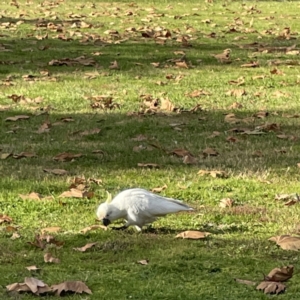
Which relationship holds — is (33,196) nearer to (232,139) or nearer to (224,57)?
(232,139)

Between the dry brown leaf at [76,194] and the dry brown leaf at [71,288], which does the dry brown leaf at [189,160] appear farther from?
the dry brown leaf at [71,288]

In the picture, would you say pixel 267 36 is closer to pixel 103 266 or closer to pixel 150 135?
pixel 150 135

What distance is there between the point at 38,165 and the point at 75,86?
159 inches

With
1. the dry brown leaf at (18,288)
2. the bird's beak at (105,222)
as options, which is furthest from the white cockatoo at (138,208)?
the dry brown leaf at (18,288)

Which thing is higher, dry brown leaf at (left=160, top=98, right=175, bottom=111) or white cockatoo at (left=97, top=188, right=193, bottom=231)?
white cockatoo at (left=97, top=188, right=193, bottom=231)

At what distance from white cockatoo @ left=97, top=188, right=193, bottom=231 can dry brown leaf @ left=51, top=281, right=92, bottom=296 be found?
1.01m

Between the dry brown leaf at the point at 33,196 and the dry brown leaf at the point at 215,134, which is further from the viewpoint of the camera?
the dry brown leaf at the point at 215,134

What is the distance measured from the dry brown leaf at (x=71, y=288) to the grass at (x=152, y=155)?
5cm

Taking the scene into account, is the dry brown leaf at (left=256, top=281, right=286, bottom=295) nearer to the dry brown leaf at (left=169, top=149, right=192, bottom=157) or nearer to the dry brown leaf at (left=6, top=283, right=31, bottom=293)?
the dry brown leaf at (left=6, top=283, right=31, bottom=293)

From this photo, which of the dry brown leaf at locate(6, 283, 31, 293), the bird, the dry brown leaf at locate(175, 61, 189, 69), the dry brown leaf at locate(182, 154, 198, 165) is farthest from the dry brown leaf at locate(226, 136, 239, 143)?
the bird

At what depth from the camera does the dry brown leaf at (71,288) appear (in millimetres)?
4751

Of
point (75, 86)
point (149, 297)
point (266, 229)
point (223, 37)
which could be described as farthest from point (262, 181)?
point (223, 37)

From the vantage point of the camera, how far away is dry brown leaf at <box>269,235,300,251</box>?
550cm

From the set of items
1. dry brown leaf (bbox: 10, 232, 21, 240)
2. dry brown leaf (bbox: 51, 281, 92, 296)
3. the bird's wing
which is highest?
the bird's wing
